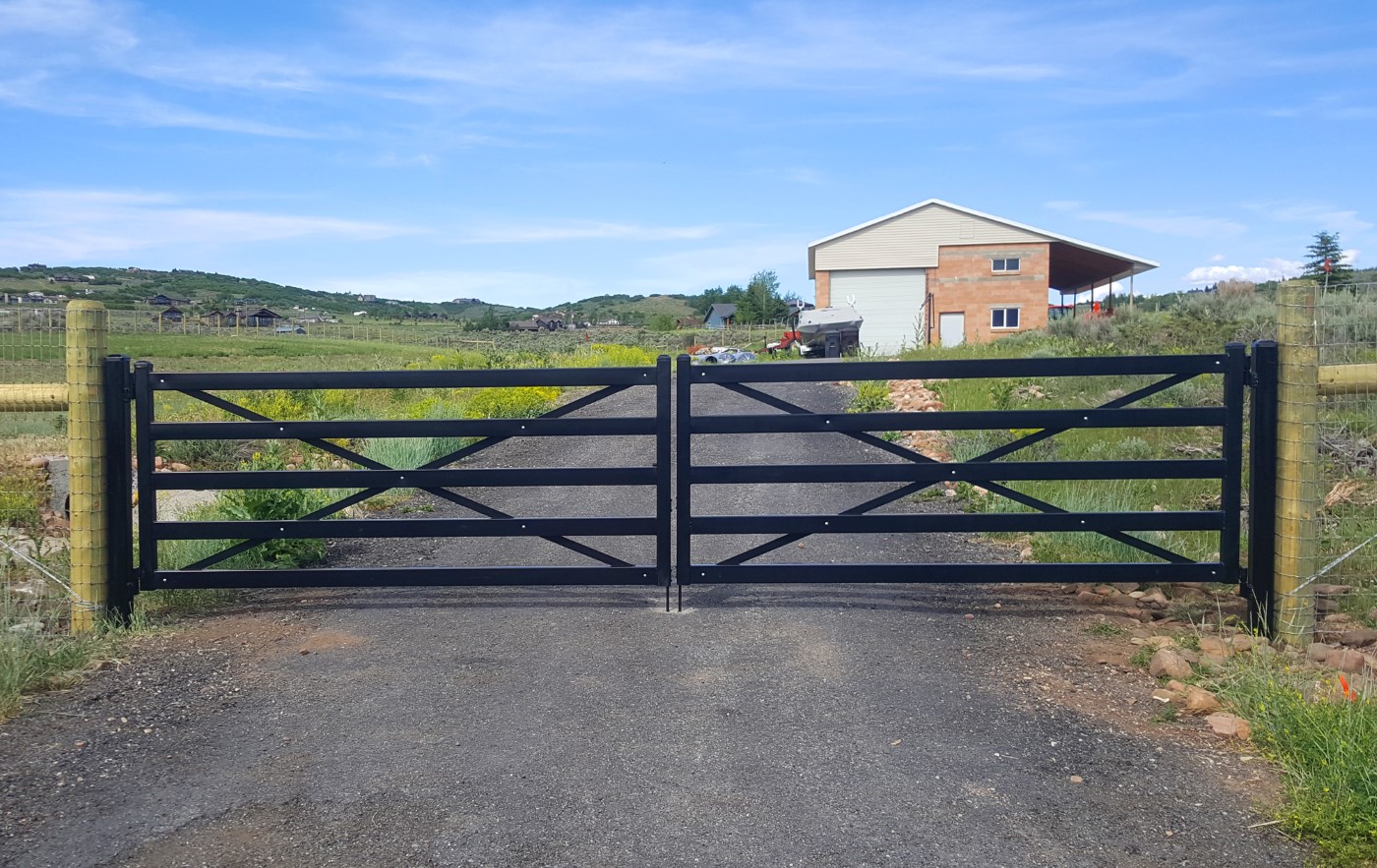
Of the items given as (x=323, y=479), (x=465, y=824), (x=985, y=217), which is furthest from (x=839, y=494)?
(x=985, y=217)

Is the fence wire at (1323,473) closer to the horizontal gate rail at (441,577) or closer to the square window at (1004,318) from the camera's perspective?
the horizontal gate rail at (441,577)

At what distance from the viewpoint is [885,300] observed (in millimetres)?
53438

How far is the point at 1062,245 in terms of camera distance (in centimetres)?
5075

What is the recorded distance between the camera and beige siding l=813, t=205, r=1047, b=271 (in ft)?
168

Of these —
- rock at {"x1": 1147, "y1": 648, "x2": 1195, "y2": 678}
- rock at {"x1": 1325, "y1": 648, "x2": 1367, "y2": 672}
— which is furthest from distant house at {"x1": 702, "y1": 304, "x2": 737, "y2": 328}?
rock at {"x1": 1147, "y1": 648, "x2": 1195, "y2": 678}

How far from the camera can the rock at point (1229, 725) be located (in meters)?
4.70

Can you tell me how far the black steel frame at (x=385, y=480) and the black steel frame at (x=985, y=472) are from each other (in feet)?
1.11

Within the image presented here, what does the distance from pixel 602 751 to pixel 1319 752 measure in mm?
2926

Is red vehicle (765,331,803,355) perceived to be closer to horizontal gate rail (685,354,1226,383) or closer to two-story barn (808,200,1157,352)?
two-story barn (808,200,1157,352)

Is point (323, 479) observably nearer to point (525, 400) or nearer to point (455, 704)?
point (455, 704)

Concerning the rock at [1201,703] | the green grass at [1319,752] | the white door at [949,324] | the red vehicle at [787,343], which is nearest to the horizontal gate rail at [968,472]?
the green grass at [1319,752]

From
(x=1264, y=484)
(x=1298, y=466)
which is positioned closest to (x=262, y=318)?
(x=1264, y=484)

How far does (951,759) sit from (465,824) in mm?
2040

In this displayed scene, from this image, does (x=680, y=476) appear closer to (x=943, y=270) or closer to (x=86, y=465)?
(x=86, y=465)
